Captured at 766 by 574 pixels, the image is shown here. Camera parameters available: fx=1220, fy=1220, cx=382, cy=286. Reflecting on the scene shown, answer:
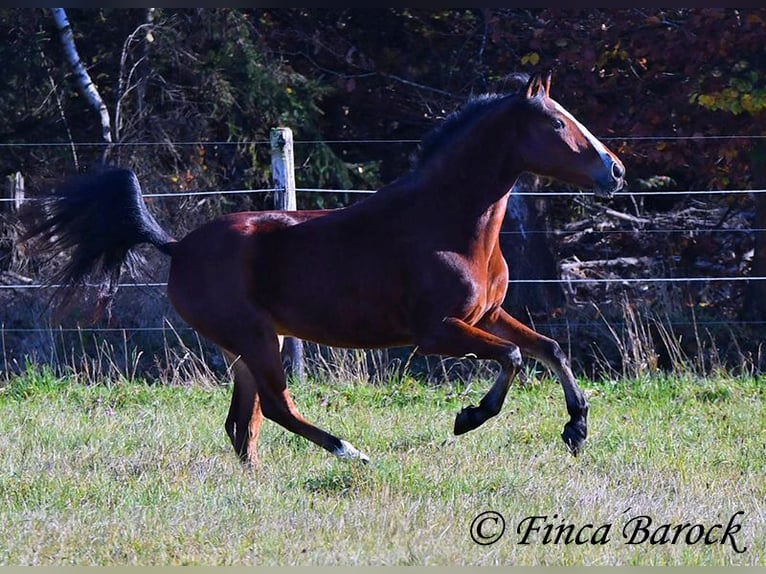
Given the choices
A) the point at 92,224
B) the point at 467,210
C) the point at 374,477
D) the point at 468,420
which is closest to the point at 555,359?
the point at 468,420

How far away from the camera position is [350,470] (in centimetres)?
596

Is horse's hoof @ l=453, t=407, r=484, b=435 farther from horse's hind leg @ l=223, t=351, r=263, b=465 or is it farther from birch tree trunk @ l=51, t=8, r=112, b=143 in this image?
birch tree trunk @ l=51, t=8, r=112, b=143

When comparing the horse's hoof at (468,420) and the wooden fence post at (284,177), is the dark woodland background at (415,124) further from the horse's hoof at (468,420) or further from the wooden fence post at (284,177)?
the horse's hoof at (468,420)

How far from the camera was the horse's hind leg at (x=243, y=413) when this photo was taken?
6656mm

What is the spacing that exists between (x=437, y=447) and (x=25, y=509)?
2339 millimetres

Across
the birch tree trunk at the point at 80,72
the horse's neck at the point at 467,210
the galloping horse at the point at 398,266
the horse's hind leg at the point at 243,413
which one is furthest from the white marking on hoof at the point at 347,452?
the birch tree trunk at the point at 80,72

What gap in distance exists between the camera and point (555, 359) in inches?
257

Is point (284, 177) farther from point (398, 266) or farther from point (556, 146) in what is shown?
point (556, 146)

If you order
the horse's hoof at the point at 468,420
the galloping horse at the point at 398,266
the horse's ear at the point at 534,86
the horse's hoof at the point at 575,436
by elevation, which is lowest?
the horse's hoof at the point at 575,436

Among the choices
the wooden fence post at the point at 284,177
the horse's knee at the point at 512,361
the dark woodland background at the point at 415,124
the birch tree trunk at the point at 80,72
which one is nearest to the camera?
the horse's knee at the point at 512,361

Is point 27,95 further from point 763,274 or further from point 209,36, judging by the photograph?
point 763,274

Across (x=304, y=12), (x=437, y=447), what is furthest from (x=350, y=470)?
(x=304, y=12)

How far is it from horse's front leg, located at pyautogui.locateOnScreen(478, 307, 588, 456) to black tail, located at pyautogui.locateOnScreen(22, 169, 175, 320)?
6.36 feet

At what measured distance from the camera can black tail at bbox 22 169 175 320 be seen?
706 centimetres
